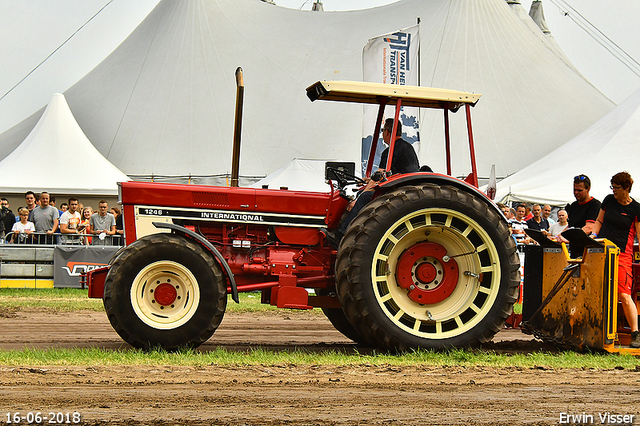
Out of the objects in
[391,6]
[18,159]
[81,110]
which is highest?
[391,6]

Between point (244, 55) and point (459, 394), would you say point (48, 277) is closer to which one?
point (459, 394)

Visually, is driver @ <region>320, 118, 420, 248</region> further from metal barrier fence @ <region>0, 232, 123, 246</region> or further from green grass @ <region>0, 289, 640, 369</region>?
metal barrier fence @ <region>0, 232, 123, 246</region>

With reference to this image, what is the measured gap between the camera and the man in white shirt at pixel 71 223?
1291 centimetres

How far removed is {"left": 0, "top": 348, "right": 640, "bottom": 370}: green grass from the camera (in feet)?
17.3

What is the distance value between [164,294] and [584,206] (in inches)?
154

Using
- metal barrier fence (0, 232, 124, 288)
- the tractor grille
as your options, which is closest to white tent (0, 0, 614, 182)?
metal barrier fence (0, 232, 124, 288)

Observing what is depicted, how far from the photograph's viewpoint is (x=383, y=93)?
5961 millimetres

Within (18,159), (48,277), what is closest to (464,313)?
(48,277)

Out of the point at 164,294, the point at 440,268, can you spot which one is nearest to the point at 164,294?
the point at 164,294

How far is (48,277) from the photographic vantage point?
12.7 metres

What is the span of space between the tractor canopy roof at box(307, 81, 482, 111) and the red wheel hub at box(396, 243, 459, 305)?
1252 millimetres

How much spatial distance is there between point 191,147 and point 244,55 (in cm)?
518

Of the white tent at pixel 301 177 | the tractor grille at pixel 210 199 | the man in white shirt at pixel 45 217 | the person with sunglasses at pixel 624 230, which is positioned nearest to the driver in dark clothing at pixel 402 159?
the tractor grille at pixel 210 199

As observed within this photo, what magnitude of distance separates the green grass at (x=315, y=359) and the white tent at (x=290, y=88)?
19.1m
